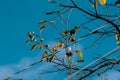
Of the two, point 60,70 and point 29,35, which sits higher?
point 29,35

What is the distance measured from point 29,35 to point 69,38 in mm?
1420

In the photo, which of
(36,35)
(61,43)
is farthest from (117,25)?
(36,35)

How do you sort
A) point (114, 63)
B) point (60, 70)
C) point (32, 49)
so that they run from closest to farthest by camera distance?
point (114, 63) < point (60, 70) < point (32, 49)

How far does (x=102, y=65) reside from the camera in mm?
2195

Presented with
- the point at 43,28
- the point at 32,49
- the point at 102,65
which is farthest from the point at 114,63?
the point at 32,49

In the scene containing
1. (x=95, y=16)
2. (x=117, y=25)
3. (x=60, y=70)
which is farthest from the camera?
(x=60, y=70)

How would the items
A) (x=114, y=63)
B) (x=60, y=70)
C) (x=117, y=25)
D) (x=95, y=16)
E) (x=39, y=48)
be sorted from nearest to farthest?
(x=95, y=16) < (x=117, y=25) < (x=114, y=63) < (x=60, y=70) < (x=39, y=48)

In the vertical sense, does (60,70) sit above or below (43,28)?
below

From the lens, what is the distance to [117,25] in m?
2.13

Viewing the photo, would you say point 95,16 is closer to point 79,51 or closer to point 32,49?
point 79,51

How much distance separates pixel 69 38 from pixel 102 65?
13.4 inches

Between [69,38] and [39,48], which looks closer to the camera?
[69,38]

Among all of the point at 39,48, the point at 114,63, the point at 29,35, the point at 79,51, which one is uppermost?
the point at 29,35

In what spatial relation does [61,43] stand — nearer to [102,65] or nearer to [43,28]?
[43,28]
